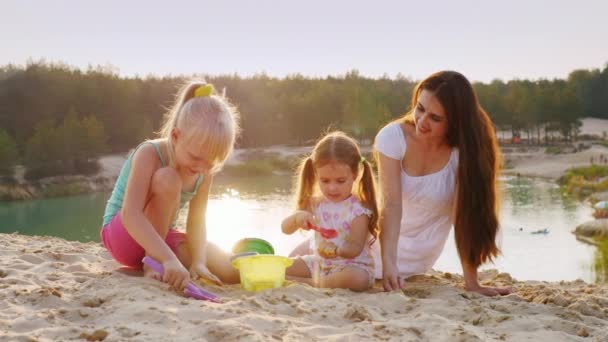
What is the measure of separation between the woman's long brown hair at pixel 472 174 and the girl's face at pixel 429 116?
3 centimetres

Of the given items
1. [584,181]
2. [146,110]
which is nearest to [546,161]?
[584,181]

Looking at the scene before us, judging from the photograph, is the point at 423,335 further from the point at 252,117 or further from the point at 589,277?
the point at 252,117

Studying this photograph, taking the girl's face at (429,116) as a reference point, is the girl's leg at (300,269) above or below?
below

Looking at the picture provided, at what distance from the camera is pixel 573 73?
54.3 metres

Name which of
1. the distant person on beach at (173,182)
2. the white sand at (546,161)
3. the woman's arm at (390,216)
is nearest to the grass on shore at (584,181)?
the white sand at (546,161)

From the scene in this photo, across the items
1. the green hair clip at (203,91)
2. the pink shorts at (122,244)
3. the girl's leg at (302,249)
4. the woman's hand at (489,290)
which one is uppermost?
the green hair clip at (203,91)

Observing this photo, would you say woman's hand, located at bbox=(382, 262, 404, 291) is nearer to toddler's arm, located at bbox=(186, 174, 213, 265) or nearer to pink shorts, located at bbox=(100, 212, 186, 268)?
toddler's arm, located at bbox=(186, 174, 213, 265)

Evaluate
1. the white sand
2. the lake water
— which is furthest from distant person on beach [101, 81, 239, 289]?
the white sand

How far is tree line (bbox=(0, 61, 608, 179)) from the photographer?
25906 mm

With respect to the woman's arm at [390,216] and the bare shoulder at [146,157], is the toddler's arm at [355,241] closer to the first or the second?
the woman's arm at [390,216]

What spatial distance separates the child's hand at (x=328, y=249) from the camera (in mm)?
3396

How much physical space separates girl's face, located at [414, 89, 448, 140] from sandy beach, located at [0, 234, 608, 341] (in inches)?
33.5

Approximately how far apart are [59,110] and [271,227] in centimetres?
1962

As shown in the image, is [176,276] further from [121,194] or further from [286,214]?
[286,214]
